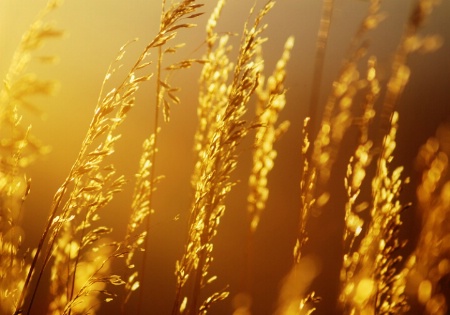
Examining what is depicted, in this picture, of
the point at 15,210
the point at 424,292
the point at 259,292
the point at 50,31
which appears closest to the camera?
the point at 50,31

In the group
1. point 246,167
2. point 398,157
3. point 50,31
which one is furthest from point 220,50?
point 398,157

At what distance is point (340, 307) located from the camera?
88cm

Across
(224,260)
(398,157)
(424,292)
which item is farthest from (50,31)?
(398,157)

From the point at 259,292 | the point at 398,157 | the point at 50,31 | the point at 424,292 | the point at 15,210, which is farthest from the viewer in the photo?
the point at 398,157

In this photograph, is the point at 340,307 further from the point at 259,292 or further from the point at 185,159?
the point at 185,159

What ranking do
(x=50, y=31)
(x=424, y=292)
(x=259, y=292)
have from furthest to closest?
(x=259, y=292) → (x=424, y=292) → (x=50, y=31)

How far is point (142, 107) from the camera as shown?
170 cm

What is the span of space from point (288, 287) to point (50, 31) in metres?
0.67

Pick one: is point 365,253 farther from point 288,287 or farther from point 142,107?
point 142,107

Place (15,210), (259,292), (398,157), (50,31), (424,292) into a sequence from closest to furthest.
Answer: (50,31), (15,210), (424,292), (259,292), (398,157)

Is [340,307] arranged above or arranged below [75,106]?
below

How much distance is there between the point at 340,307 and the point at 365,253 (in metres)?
0.11

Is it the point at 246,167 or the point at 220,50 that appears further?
the point at 246,167

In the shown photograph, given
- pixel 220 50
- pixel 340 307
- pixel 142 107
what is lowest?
pixel 340 307
